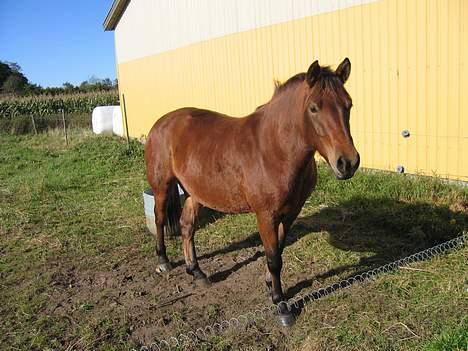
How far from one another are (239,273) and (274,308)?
110cm

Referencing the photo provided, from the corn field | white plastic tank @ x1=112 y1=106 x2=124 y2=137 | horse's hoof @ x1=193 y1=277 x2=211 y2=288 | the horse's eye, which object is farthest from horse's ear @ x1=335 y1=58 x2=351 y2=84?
the corn field

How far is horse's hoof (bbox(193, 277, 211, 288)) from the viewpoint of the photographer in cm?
457

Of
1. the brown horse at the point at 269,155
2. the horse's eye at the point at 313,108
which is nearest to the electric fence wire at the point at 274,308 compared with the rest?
the brown horse at the point at 269,155

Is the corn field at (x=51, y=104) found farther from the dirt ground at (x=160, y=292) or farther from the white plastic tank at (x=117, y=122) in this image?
the dirt ground at (x=160, y=292)

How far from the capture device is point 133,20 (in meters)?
16.9

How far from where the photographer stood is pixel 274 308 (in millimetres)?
3762

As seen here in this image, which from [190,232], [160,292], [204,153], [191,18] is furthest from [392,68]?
[191,18]

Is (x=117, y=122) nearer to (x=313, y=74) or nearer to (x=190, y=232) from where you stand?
(x=190, y=232)

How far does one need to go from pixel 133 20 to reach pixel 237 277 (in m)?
14.4

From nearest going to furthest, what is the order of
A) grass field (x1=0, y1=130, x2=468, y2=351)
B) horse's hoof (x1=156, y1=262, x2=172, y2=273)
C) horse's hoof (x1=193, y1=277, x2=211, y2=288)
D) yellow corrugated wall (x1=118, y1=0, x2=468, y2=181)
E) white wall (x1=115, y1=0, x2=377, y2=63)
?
grass field (x1=0, y1=130, x2=468, y2=351)
horse's hoof (x1=193, y1=277, x2=211, y2=288)
horse's hoof (x1=156, y1=262, x2=172, y2=273)
yellow corrugated wall (x1=118, y1=0, x2=468, y2=181)
white wall (x1=115, y1=0, x2=377, y2=63)

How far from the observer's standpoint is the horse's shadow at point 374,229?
483 cm

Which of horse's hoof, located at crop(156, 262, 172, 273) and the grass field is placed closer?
the grass field

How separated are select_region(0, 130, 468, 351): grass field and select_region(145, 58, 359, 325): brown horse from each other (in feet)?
1.32

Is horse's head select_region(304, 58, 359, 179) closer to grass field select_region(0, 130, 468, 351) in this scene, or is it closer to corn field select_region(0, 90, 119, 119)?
grass field select_region(0, 130, 468, 351)
